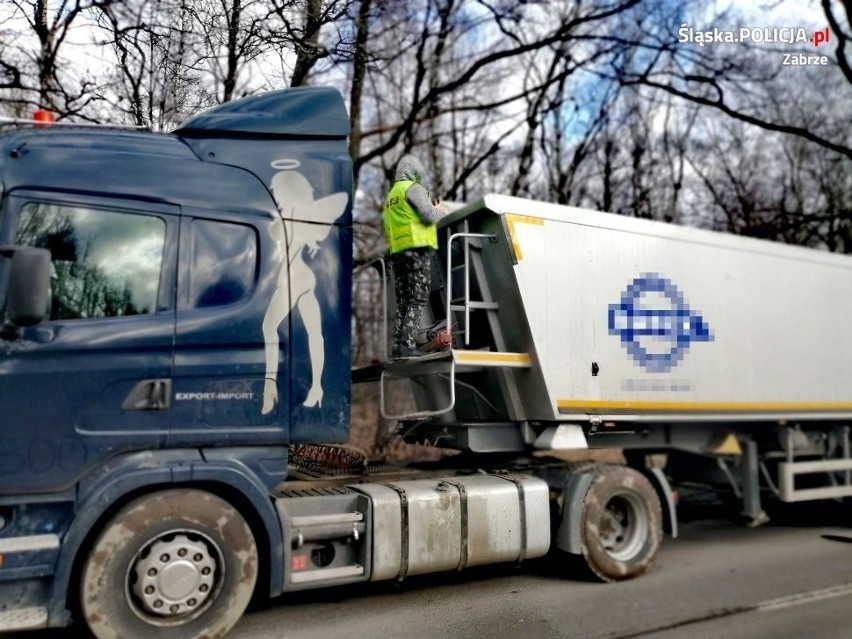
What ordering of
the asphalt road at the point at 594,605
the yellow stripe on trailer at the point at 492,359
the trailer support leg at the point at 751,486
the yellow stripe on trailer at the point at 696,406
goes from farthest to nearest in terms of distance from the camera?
the trailer support leg at the point at 751,486 → the yellow stripe on trailer at the point at 696,406 → the yellow stripe on trailer at the point at 492,359 → the asphalt road at the point at 594,605

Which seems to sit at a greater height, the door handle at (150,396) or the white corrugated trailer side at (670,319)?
the white corrugated trailer side at (670,319)

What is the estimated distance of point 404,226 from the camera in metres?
6.00

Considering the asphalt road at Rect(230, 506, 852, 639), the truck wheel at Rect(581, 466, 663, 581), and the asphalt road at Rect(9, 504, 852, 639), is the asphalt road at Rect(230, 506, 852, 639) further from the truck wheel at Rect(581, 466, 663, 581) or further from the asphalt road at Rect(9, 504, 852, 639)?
the truck wheel at Rect(581, 466, 663, 581)

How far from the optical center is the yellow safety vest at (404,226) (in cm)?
597

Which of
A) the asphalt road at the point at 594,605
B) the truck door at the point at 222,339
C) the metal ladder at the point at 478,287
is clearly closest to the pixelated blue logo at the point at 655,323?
the metal ladder at the point at 478,287

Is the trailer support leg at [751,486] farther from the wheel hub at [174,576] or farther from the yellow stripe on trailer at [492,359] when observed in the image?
the wheel hub at [174,576]

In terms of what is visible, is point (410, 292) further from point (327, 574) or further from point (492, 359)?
point (327, 574)

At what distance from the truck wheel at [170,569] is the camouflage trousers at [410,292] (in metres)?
2.21

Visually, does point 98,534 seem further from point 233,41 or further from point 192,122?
point 233,41

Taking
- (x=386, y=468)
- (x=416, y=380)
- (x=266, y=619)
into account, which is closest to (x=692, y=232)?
(x=416, y=380)

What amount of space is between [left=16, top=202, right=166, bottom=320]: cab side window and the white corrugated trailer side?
2811mm

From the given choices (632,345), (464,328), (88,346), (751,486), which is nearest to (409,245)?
(464,328)

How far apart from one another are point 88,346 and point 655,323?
16.2 ft

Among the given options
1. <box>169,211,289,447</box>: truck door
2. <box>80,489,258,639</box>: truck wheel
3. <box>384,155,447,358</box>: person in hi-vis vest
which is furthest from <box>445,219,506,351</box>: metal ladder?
<box>80,489,258,639</box>: truck wheel
